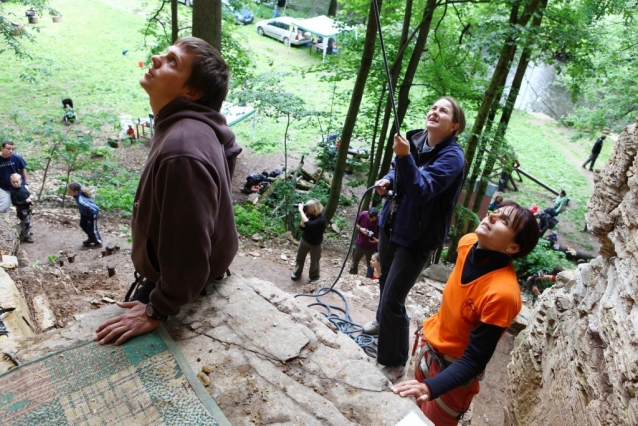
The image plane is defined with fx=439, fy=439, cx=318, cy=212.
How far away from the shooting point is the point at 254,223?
9.94 meters

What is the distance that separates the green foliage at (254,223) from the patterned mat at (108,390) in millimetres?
7481

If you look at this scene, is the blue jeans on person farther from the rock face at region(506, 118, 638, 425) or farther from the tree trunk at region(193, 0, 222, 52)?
the tree trunk at region(193, 0, 222, 52)

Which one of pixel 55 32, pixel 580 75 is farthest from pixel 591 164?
pixel 55 32

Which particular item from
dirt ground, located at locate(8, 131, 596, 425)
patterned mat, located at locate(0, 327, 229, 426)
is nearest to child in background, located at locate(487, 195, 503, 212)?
dirt ground, located at locate(8, 131, 596, 425)

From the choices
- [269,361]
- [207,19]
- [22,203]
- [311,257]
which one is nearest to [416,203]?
[269,361]

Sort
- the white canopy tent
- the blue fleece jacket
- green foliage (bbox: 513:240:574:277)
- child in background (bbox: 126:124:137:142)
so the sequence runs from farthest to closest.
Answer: the white canopy tent → child in background (bbox: 126:124:137:142) → green foliage (bbox: 513:240:574:277) → the blue fleece jacket

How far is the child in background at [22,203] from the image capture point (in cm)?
697

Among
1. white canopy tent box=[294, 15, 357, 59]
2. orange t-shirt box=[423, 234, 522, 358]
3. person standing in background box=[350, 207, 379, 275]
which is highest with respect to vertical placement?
white canopy tent box=[294, 15, 357, 59]

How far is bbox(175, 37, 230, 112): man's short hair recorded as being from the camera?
1.94 meters

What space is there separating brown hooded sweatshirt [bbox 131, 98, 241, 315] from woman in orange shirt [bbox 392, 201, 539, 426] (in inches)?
44.1

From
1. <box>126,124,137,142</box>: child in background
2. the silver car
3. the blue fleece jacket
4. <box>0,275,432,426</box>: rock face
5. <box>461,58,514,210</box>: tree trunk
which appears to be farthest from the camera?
the silver car

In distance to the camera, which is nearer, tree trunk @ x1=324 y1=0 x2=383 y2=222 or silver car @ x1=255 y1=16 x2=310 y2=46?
tree trunk @ x1=324 y1=0 x2=383 y2=222

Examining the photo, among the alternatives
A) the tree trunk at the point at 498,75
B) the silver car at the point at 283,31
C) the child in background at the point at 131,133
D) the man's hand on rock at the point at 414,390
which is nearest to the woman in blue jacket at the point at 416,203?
the man's hand on rock at the point at 414,390

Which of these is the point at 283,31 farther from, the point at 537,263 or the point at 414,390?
the point at 414,390
